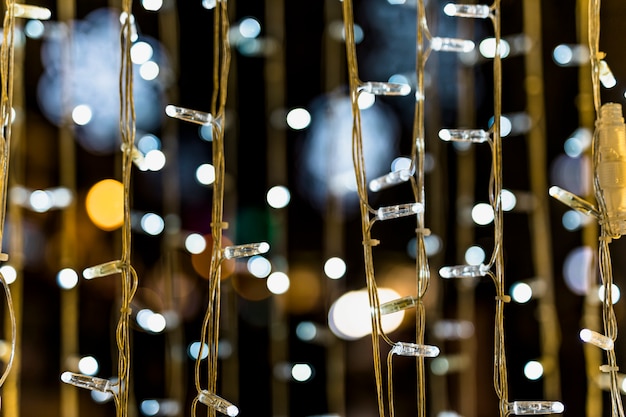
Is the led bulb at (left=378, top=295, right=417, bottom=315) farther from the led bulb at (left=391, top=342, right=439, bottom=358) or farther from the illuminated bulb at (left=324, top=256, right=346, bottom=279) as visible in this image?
the illuminated bulb at (left=324, top=256, right=346, bottom=279)

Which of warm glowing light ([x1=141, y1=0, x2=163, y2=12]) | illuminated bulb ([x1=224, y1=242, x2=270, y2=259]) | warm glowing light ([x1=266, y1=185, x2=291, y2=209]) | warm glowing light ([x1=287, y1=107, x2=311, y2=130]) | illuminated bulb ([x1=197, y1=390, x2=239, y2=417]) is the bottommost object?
illuminated bulb ([x1=197, y1=390, x2=239, y2=417])

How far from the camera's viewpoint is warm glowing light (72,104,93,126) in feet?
2.98

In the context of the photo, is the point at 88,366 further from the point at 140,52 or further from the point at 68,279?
the point at 140,52

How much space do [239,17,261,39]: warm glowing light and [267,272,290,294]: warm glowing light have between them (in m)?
0.36

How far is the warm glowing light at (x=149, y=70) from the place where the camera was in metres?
0.92

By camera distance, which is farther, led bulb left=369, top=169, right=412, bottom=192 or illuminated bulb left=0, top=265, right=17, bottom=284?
illuminated bulb left=0, top=265, right=17, bottom=284

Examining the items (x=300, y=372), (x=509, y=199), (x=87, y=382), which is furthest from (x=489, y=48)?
(x=87, y=382)

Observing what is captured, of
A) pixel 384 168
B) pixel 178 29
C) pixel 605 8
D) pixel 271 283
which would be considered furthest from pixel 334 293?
pixel 605 8

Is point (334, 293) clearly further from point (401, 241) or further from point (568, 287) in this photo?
point (568, 287)

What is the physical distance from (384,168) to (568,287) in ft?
1.05

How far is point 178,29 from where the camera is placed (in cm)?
92

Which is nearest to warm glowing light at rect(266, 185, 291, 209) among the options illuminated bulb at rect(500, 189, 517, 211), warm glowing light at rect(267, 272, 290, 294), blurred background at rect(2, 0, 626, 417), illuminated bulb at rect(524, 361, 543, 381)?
blurred background at rect(2, 0, 626, 417)

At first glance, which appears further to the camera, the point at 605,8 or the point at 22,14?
the point at 605,8

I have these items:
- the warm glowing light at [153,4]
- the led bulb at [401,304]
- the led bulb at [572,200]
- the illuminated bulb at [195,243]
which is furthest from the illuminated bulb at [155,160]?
the led bulb at [572,200]
